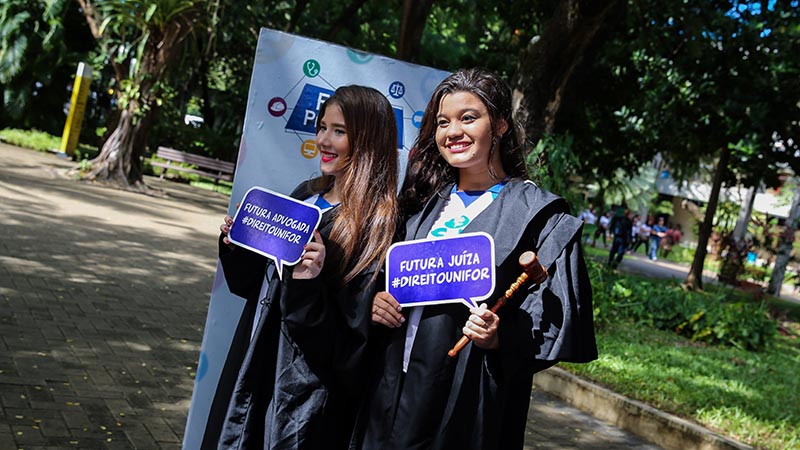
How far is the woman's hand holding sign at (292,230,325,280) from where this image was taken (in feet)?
7.90

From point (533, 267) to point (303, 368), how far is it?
0.81 metres

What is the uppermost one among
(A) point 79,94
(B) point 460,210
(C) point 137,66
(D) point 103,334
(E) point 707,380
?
(C) point 137,66

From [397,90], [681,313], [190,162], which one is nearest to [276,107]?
[397,90]

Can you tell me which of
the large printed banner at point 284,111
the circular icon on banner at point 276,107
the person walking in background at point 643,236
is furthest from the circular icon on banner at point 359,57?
the person walking in background at point 643,236

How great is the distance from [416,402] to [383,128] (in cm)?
93

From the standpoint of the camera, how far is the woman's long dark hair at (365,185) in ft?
8.29

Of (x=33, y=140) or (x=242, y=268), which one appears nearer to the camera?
(x=242, y=268)

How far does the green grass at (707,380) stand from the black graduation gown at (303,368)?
4.40 meters

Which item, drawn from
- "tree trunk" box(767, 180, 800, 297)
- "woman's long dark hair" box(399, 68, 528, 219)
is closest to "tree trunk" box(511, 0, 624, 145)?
"woman's long dark hair" box(399, 68, 528, 219)

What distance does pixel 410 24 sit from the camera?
13.2 metres

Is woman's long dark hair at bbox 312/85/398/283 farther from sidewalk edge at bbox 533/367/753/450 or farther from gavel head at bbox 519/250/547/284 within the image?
sidewalk edge at bbox 533/367/753/450

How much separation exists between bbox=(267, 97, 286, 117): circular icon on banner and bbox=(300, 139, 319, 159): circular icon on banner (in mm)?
170

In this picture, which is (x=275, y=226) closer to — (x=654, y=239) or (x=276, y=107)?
(x=276, y=107)

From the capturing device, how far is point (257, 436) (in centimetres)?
262
